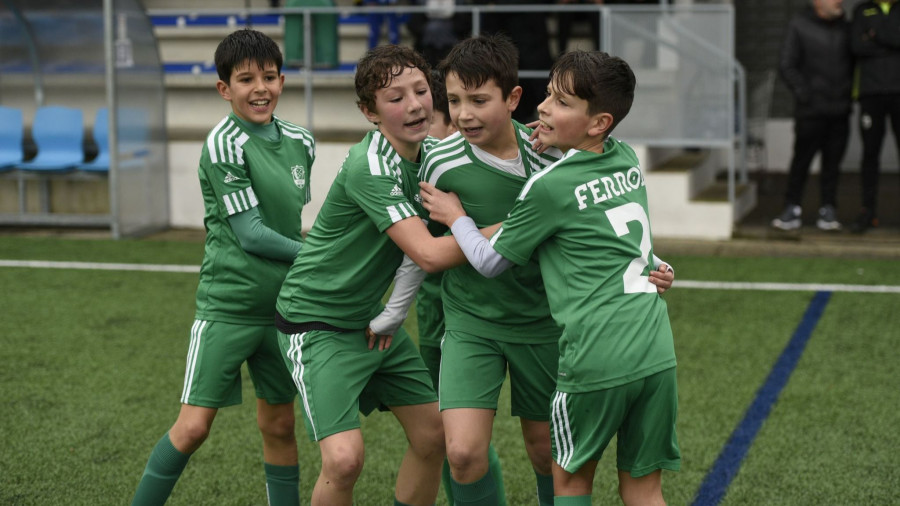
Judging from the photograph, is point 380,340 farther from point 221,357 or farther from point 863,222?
point 863,222

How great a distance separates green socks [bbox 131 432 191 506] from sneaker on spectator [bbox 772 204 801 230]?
7.47 metres

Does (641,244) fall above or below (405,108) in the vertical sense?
below

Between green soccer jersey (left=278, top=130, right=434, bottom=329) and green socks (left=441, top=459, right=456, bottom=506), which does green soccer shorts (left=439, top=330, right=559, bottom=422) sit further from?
green socks (left=441, top=459, right=456, bottom=506)

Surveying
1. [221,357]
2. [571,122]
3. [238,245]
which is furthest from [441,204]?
[221,357]

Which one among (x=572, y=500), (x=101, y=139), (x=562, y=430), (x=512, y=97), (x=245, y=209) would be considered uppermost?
(x=512, y=97)

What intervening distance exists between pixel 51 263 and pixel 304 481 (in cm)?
544

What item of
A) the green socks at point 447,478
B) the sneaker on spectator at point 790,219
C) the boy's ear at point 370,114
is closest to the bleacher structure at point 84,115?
the sneaker on spectator at point 790,219

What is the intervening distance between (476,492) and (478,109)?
111cm

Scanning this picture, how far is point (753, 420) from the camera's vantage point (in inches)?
209

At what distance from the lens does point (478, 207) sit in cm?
338

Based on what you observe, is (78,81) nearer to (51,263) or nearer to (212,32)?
(212,32)

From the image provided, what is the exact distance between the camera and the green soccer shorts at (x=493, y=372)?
338 cm

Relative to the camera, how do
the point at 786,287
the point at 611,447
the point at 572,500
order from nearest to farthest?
1. the point at 572,500
2. the point at 611,447
3. the point at 786,287

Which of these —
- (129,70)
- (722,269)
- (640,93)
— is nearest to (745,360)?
(722,269)
